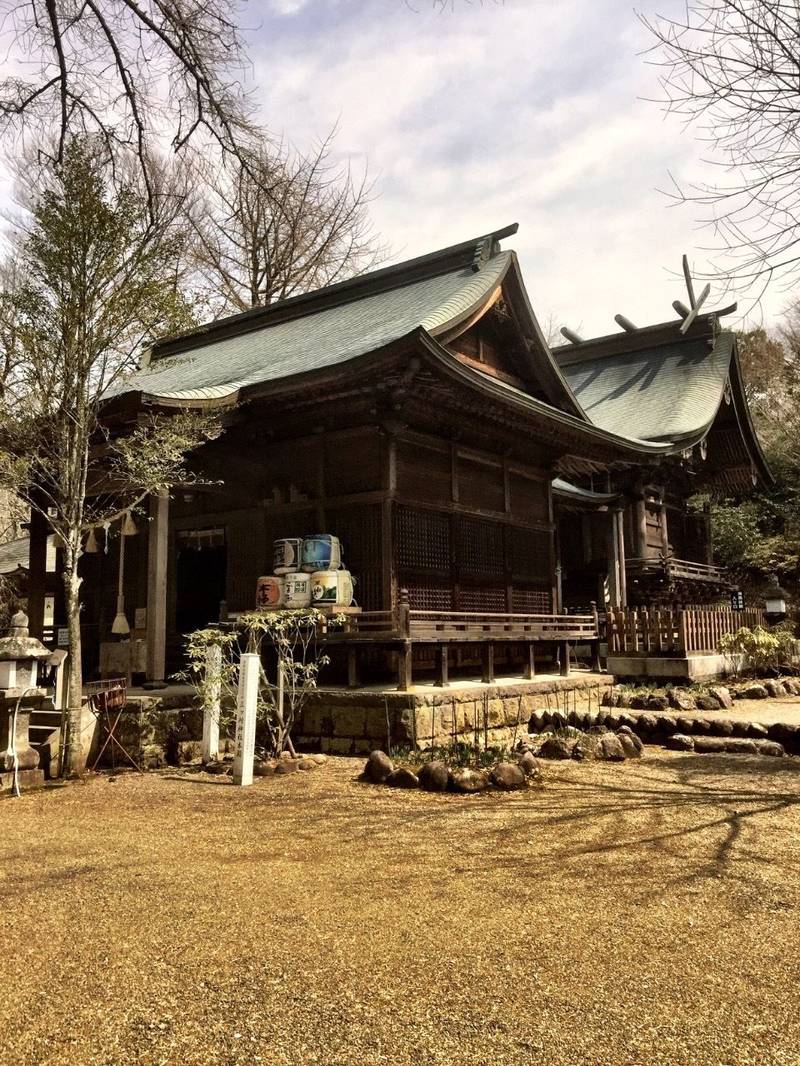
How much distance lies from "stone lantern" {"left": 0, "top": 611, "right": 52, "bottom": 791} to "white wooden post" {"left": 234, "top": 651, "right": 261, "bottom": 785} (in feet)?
6.69

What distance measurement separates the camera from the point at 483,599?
12602mm

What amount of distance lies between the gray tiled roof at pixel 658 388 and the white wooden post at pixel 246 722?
14593 mm

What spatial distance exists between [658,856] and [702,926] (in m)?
1.14

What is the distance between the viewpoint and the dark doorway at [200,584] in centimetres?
1338

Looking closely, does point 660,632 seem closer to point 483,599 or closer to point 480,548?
point 483,599

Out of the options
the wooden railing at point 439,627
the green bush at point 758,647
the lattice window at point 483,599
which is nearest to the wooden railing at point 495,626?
the wooden railing at point 439,627

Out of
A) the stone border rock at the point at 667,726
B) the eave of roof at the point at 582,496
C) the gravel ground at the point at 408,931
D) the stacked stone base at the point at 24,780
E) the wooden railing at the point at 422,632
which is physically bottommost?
the gravel ground at the point at 408,931

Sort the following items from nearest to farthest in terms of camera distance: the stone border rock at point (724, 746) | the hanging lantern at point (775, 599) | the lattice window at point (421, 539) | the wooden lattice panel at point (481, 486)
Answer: the stone border rock at point (724, 746) < the lattice window at point (421, 539) < the wooden lattice panel at point (481, 486) < the hanging lantern at point (775, 599)

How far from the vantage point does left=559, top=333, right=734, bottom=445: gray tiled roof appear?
70.0ft

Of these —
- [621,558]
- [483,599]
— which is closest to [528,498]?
[483,599]

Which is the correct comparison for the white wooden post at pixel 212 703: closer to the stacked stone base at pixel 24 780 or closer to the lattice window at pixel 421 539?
the stacked stone base at pixel 24 780

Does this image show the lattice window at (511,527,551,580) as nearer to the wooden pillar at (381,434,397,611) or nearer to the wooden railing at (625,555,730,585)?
the wooden pillar at (381,434,397,611)

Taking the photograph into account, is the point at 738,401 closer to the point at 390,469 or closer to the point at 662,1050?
the point at 390,469

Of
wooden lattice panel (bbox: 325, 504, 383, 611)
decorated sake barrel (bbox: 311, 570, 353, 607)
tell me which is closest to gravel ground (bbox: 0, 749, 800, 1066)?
decorated sake barrel (bbox: 311, 570, 353, 607)
